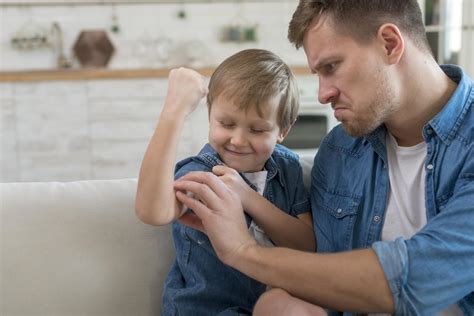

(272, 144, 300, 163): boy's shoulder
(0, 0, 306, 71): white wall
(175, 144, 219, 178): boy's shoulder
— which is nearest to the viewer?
(175, 144, 219, 178): boy's shoulder

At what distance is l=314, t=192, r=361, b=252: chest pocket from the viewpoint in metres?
1.47

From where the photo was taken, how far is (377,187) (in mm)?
1445

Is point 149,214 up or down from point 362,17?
down

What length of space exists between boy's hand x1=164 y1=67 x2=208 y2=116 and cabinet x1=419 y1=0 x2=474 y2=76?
415 cm

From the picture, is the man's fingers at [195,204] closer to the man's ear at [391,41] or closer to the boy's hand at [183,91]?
the boy's hand at [183,91]

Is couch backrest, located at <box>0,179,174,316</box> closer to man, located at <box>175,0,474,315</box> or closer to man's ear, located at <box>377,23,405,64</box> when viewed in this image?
man, located at <box>175,0,474,315</box>

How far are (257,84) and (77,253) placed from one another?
1.98 ft

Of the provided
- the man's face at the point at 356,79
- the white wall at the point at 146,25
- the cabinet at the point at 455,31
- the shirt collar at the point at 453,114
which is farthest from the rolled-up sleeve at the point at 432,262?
the cabinet at the point at 455,31

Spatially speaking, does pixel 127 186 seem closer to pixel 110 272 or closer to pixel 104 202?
pixel 104 202

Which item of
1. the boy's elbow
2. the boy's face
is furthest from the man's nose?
the boy's elbow

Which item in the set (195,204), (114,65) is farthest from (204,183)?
(114,65)

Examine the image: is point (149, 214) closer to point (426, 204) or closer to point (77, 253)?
point (77, 253)

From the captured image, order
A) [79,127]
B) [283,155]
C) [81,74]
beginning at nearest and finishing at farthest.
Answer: [283,155] → [81,74] → [79,127]

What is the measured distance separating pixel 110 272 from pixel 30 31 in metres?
3.89
